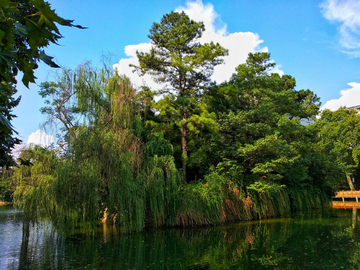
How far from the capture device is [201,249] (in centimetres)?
864

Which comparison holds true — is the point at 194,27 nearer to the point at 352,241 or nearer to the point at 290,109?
the point at 290,109

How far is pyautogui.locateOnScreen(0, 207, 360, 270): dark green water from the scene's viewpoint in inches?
273

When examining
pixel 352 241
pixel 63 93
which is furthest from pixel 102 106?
pixel 352 241

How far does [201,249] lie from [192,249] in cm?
27

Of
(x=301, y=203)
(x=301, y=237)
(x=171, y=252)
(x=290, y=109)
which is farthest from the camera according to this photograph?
(x=290, y=109)

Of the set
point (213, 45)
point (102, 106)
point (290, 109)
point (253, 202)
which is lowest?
point (253, 202)

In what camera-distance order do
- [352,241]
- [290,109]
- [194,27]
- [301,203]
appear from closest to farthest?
[352,241] < [194,27] < [301,203] < [290,109]

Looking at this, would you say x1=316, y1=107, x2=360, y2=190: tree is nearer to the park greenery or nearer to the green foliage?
the park greenery

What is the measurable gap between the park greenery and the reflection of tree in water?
80 centimetres

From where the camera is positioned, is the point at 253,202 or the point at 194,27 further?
the point at 194,27

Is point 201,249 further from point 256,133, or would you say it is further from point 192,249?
point 256,133

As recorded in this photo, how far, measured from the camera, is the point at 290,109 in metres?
21.2

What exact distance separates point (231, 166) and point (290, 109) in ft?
28.9

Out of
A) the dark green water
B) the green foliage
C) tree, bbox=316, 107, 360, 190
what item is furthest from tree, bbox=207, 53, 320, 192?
tree, bbox=316, 107, 360, 190
